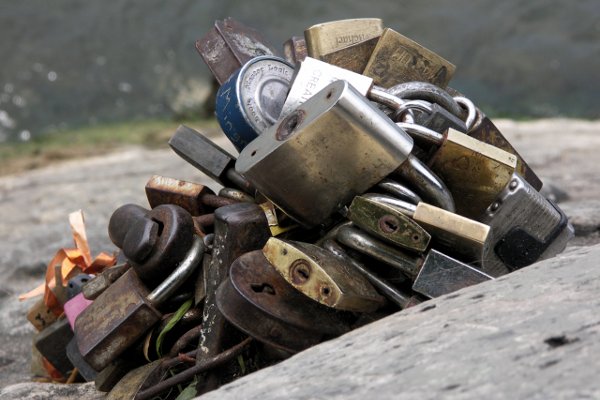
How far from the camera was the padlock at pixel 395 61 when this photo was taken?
1829mm

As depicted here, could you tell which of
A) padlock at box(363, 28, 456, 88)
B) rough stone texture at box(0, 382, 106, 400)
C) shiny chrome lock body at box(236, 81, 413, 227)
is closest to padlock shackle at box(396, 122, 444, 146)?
shiny chrome lock body at box(236, 81, 413, 227)

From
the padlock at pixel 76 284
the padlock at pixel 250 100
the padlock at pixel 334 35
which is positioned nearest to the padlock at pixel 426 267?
the padlock at pixel 250 100

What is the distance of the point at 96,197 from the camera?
3.78 meters

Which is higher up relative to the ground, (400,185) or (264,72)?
(264,72)

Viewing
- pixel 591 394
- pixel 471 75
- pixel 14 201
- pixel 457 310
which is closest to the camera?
pixel 591 394

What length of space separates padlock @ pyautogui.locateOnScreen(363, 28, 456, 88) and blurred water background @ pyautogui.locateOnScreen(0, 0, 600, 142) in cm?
548

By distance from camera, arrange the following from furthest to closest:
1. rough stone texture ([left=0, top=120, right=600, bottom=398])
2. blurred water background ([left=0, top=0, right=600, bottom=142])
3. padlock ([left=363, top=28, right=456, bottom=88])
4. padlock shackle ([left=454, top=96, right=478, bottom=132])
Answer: blurred water background ([left=0, top=0, right=600, bottom=142])
rough stone texture ([left=0, top=120, right=600, bottom=398])
padlock ([left=363, top=28, right=456, bottom=88])
padlock shackle ([left=454, top=96, right=478, bottom=132])

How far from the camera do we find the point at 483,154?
1.50 m

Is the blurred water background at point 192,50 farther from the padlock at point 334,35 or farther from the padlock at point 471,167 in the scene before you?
the padlock at point 471,167

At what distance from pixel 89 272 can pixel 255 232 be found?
2.09 feet

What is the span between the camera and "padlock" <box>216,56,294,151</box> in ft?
5.40

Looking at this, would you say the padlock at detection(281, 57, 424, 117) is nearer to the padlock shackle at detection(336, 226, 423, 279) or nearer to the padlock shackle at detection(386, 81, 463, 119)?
the padlock shackle at detection(386, 81, 463, 119)

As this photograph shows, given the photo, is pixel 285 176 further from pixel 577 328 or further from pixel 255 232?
pixel 577 328

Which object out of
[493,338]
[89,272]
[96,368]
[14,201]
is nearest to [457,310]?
[493,338]
